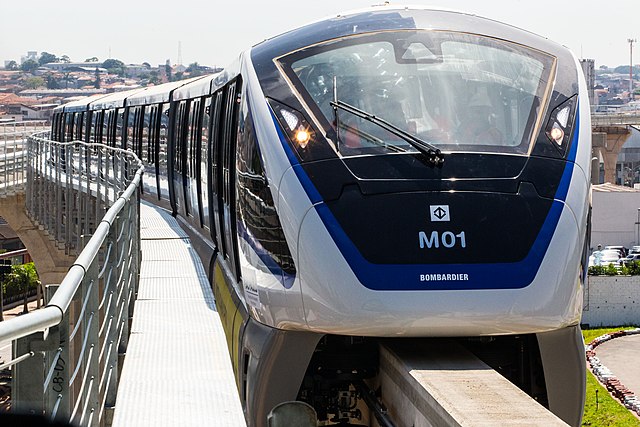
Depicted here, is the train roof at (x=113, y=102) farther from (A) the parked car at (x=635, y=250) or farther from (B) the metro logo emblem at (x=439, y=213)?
(A) the parked car at (x=635, y=250)

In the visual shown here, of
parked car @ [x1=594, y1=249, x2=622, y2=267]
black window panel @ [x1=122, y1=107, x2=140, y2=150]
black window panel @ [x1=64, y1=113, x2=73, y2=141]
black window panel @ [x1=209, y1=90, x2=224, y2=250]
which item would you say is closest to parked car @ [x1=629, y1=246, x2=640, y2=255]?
parked car @ [x1=594, y1=249, x2=622, y2=267]

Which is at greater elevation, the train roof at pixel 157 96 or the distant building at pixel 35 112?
the train roof at pixel 157 96

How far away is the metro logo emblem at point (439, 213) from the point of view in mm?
6938

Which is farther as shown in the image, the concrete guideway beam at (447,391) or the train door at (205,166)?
the train door at (205,166)

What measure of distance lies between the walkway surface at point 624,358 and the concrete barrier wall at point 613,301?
12.0 feet

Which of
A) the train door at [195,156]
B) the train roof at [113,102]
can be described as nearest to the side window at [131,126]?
the train roof at [113,102]

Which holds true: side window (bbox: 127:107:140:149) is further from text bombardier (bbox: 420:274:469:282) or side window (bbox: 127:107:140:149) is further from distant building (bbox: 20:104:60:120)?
distant building (bbox: 20:104:60:120)

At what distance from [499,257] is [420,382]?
1049 millimetres

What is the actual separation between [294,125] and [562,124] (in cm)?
174

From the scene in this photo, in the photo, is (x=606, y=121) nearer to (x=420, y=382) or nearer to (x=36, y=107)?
(x=36, y=107)

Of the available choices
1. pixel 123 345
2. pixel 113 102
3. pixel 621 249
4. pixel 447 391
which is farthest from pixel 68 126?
pixel 621 249

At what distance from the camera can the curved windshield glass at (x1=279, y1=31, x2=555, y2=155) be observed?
746 cm

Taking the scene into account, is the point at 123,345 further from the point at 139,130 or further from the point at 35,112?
the point at 35,112

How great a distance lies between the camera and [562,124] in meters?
7.63
